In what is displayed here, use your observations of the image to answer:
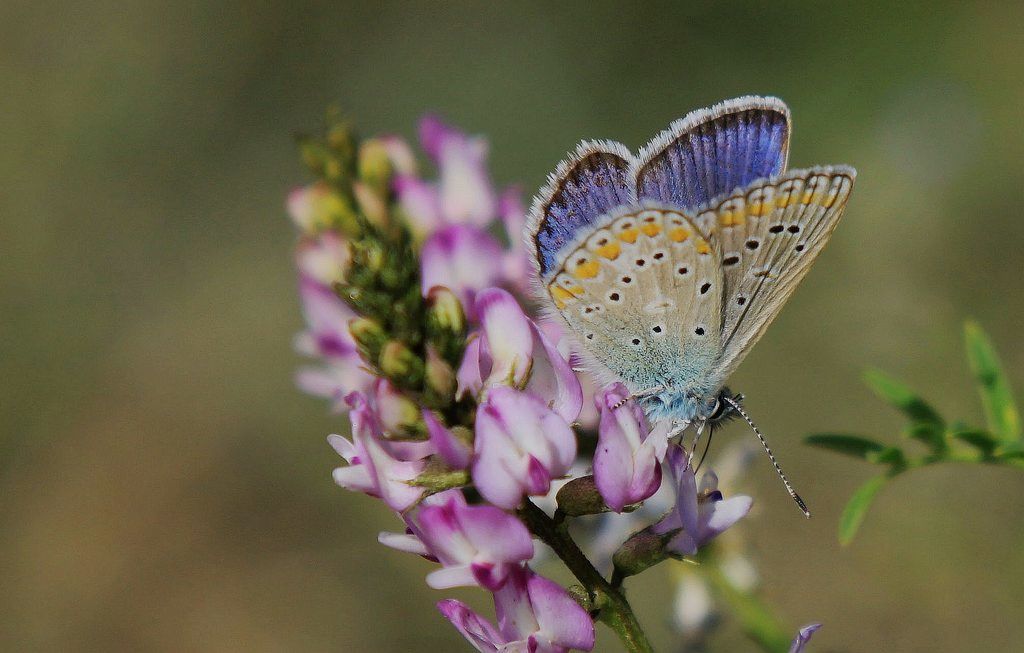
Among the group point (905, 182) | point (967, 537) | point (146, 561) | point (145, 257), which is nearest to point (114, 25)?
point (145, 257)

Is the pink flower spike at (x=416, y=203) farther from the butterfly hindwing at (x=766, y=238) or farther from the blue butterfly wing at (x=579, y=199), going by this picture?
the butterfly hindwing at (x=766, y=238)

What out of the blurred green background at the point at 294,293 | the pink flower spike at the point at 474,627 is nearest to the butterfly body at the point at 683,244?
the pink flower spike at the point at 474,627

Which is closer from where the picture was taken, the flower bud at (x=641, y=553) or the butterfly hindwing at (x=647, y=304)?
the flower bud at (x=641, y=553)

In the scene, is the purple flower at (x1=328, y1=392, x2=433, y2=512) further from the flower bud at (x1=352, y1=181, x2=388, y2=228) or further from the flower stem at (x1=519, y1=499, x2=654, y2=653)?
the flower bud at (x1=352, y1=181, x2=388, y2=228)

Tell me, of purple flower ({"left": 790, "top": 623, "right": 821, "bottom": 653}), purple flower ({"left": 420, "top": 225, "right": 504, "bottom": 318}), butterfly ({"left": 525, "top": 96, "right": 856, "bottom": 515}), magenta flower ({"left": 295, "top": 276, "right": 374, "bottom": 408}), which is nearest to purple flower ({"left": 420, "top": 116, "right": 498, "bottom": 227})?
purple flower ({"left": 420, "top": 225, "right": 504, "bottom": 318})

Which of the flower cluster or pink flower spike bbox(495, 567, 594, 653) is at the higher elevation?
the flower cluster

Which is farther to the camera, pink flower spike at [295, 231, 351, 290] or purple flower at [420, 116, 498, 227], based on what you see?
purple flower at [420, 116, 498, 227]

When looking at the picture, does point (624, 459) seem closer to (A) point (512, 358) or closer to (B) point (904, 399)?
(A) point (512, 358)
